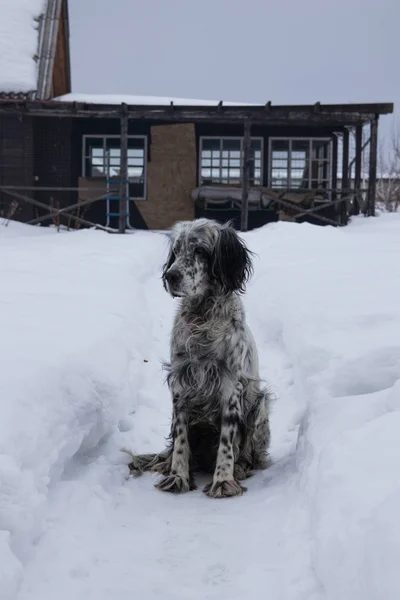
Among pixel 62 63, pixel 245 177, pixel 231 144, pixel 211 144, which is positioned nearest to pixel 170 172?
pixel 211 144

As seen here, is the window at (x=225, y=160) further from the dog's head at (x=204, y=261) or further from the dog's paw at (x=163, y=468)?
the dog's paw at (x=163, y=468)

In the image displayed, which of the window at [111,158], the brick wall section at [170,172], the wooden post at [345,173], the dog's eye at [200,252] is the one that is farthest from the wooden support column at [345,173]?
the dog's eye at [200,252]

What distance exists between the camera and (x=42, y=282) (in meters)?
7.50

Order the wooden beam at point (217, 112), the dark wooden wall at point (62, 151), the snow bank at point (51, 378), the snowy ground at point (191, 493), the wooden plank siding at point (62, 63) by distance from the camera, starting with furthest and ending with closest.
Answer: the wooden plank siding at point (62, 63) → the dark wooden wall at point (62, 151) → the wooden beam at point (217, 112) → the snow bank at point (51, 378) → the snowy ground at point (191, 493)

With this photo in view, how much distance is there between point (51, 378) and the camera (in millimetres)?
3666

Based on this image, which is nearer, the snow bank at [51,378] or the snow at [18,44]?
the snow bank at [51,378]

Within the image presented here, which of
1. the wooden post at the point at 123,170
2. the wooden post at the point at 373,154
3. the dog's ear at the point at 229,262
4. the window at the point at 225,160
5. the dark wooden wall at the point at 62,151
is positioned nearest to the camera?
the dog's ear at the point at 229,262

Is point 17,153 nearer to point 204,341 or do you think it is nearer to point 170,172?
point 170,172

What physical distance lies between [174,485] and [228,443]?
1.14 ft

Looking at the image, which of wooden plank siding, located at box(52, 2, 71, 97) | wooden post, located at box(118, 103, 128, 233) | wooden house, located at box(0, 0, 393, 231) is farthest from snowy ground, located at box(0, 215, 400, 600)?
wooden plank siding, located at box(52, 2, 71, 97)

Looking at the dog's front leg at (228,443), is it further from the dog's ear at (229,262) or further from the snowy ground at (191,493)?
the dog's ear at (229,262)

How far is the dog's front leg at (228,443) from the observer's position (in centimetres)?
365

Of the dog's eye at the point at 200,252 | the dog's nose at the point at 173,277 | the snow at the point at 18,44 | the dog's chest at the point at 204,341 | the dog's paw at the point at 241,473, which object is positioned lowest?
the dog's paw at the point at 241,473

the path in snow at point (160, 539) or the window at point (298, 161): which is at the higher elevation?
the window at point (298, 161)
